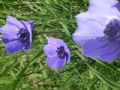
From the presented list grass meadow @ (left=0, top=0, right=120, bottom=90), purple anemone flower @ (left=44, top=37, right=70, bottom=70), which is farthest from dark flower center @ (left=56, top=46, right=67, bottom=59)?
grass meadow @ (left=0, top=0, right=120, bottom=90)

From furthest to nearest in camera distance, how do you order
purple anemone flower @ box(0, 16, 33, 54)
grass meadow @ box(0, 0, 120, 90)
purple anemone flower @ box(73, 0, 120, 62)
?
1. grass meadow @ box(0, 0, 120, 90)
2. purple anemone flower @ box(0, 16, 33, 54)
3. purple anemone flower @ box(73, 0, 120, 62)

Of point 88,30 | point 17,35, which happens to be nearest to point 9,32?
point 17,35

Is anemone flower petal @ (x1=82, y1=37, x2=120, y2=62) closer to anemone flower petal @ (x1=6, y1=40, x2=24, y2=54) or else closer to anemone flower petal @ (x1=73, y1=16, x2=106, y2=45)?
anemone flower petal @ (x1=73, y1=16, x2=106, y2=45)

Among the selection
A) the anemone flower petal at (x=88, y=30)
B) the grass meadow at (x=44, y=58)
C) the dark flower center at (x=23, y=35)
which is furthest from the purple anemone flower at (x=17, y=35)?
the anemone flower petal at (x=88, y=30)

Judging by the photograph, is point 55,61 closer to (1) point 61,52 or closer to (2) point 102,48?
(1) point 61,52

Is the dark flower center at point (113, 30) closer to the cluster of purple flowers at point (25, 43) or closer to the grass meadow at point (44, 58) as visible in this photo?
the cluster of purple flowers at point (25, 43)
